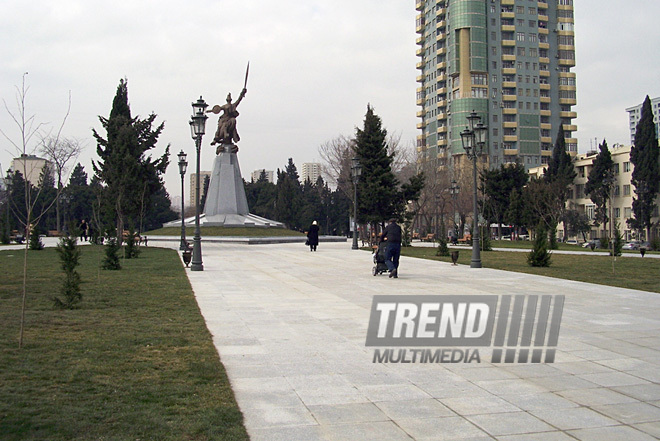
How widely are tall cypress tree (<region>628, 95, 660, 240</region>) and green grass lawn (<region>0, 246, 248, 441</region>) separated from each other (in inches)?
2379

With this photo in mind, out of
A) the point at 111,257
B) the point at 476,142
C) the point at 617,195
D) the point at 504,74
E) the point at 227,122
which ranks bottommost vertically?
the point at 111,257

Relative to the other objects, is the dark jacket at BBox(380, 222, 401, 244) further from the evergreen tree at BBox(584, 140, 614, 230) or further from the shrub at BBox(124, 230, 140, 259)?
the evergreen tree at BBox(584, 140, 614, 230)

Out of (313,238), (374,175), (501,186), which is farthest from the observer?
(501,186)

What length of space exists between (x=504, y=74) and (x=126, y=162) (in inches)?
2946

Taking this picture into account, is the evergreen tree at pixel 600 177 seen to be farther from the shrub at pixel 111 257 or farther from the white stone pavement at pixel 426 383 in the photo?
the white stone pavement at pixel 426 383

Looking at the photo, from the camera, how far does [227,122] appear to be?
5575 cm

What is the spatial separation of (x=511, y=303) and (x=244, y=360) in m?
6.39

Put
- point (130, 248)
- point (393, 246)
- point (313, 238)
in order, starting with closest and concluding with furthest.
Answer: point (393, 246), point (130, 248), point (313, 238)

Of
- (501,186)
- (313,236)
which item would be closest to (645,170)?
(501,186)

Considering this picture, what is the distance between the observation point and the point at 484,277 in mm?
16906

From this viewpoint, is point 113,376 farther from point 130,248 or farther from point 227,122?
point 227,122

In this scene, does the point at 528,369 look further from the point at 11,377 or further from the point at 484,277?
the point at 484,277

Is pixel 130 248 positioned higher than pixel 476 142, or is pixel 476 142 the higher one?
pixel 476 142

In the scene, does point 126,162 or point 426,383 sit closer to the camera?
point 426,383
